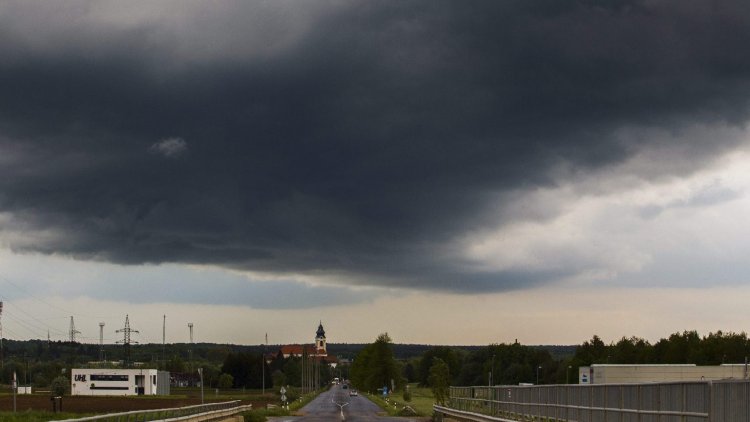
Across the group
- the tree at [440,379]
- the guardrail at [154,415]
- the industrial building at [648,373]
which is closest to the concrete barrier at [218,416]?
the guardrail at [154,415]

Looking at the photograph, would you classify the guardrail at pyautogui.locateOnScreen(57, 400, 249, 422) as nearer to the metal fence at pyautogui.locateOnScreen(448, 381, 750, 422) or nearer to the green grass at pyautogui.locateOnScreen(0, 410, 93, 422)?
the green grass at pyautogui.locateOnScreen(0, 410, 93, 422)

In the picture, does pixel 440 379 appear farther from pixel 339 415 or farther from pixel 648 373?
pixel 648 373

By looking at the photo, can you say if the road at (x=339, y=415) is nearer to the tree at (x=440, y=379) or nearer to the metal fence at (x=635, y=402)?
the tree at (x=440, y=379)

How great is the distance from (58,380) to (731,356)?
125854mm

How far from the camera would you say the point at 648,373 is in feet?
353

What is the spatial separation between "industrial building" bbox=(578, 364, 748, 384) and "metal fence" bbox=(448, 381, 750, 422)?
56.4 meters

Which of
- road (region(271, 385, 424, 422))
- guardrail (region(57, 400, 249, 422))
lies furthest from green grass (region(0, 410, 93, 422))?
road (region(271, 385, 424, 422))

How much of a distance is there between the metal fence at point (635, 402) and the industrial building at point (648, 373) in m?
56.4

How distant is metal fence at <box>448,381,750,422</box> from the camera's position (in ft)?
63.1

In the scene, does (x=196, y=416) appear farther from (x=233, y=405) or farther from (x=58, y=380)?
(x=58, y=380)

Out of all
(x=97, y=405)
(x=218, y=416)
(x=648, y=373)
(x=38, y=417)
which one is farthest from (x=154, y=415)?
(x=97, y=405)

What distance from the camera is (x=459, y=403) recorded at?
67312 millimetres

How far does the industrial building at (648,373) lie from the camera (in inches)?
4077

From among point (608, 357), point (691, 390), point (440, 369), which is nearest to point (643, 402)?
point (691, 390)
